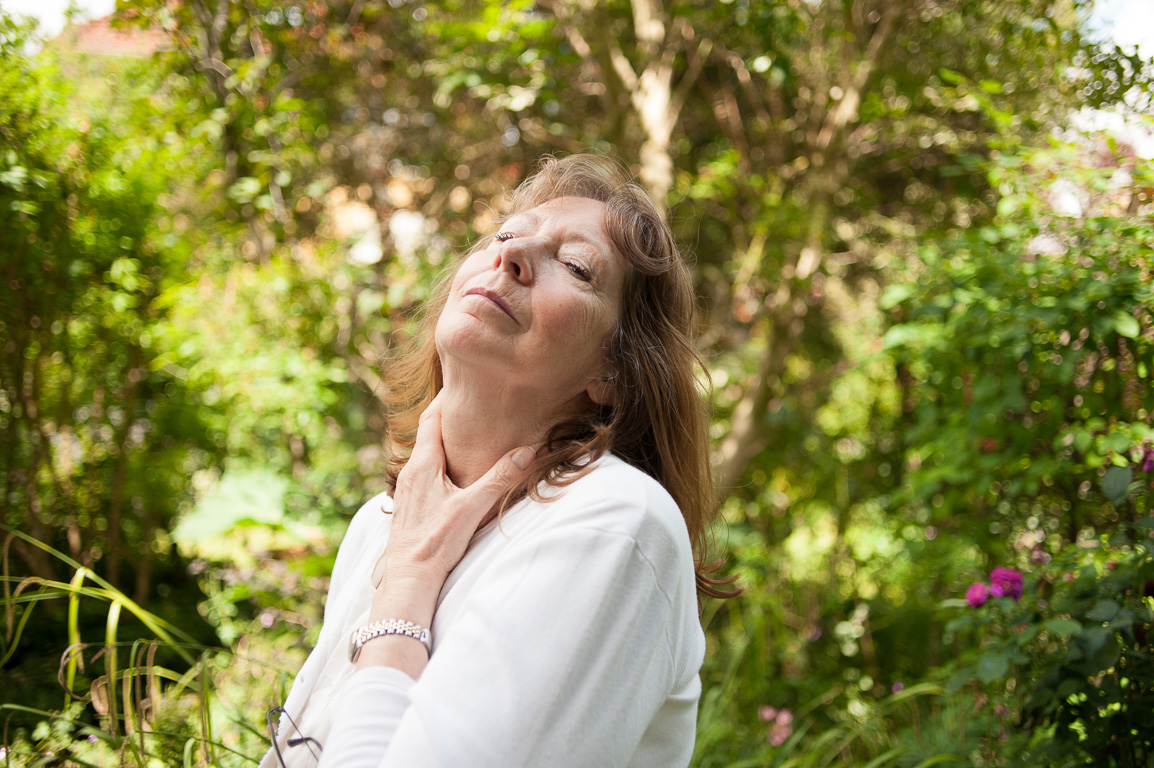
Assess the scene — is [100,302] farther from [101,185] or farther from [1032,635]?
[1032,635]

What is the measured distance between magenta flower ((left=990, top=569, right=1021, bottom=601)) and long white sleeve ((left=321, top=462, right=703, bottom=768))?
145cm


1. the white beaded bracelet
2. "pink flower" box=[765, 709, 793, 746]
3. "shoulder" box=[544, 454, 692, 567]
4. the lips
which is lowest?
"pink flower" box=[765, 709, 793, 746]

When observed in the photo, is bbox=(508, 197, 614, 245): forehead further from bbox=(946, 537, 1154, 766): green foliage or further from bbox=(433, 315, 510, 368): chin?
bbox=(946, 537, 1154, 766): green foliage

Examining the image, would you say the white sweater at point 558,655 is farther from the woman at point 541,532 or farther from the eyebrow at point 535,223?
the eyebrow at point 535,223

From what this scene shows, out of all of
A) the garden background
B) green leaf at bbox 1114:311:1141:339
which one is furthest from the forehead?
green leaf at bbox 1114:311:1141:339

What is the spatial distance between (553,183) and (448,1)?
3.30 metres

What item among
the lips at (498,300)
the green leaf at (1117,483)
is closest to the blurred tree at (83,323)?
the lips at (498,300)

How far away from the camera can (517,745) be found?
774 millimetres

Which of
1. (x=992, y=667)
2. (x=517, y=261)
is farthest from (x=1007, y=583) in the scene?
(x=517, y=261)

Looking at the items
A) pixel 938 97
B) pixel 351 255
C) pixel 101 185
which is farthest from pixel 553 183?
pixel 938 97

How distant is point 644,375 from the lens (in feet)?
4.00

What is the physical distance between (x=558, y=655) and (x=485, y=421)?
47 cm

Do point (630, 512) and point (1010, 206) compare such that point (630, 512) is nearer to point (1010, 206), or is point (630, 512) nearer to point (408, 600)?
point (408, 600)

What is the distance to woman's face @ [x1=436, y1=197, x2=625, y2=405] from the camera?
1128mm
